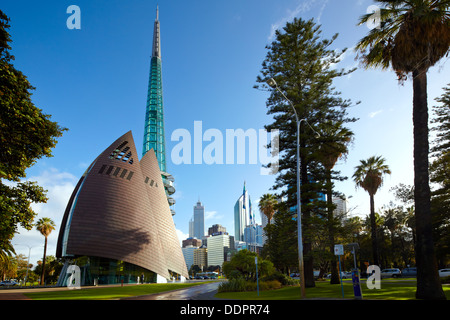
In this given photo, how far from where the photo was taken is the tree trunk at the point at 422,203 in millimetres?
12594

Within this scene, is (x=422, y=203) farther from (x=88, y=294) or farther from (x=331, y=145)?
(x=88, y=294)

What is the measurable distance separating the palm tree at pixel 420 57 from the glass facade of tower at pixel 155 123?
7804 cm

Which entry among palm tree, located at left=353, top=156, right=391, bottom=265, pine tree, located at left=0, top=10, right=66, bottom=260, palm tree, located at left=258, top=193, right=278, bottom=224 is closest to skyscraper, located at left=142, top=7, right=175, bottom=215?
palm tree, located at left=258, top=193, right=278, bottom=224

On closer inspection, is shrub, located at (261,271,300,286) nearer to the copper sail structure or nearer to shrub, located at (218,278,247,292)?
shrub, located at (218,278,247,292)

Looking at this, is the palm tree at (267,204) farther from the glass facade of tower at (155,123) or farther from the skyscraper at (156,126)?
the glass facade of tower at (155,123)

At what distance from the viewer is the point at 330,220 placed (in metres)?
23.5

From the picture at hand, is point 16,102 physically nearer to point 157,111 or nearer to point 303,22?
point 303,22

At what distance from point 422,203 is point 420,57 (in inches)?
284

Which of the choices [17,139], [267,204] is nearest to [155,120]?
[267,204]

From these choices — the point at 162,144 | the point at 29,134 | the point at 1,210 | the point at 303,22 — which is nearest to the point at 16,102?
the point at 29,134

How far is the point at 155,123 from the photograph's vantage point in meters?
91.5
